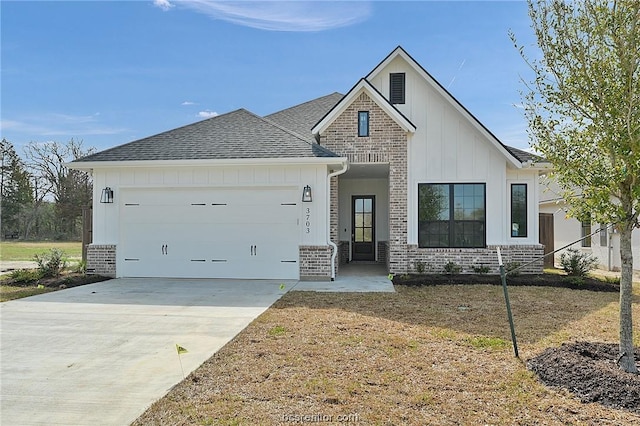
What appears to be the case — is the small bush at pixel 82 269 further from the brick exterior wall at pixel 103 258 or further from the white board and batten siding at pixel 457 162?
the white board and batten siding at pixel 457 162

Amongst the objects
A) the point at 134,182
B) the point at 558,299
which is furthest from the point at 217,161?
the point at 558,299

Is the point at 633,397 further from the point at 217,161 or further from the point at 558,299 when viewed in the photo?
the point at 217,161

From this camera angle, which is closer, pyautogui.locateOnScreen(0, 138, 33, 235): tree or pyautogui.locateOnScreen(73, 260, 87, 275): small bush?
pyautogui.locateOnScreen(73, 260, 87, 275): small bush

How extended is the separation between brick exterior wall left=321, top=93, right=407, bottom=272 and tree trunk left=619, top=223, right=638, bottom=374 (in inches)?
278

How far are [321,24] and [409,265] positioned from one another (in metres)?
7.44

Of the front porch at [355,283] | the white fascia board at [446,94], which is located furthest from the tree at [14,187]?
the white fascia board at [446,94]

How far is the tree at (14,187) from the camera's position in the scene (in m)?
34.7

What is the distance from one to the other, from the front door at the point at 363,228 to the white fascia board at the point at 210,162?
5121mm

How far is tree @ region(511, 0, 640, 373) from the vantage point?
4.26 metres

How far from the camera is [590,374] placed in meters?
4.05

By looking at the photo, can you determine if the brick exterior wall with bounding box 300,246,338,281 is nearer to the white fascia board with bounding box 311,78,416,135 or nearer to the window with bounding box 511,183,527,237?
the white fascia board with bounding box 311,78,416,135

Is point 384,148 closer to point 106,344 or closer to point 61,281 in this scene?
point 106,344

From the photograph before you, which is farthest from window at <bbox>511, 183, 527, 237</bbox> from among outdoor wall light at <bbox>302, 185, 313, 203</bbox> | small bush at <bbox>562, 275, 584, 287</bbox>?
outdoor wall light at <bbox>302, 185, 313, 203</bbox>

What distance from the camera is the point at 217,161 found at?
35.2ft
